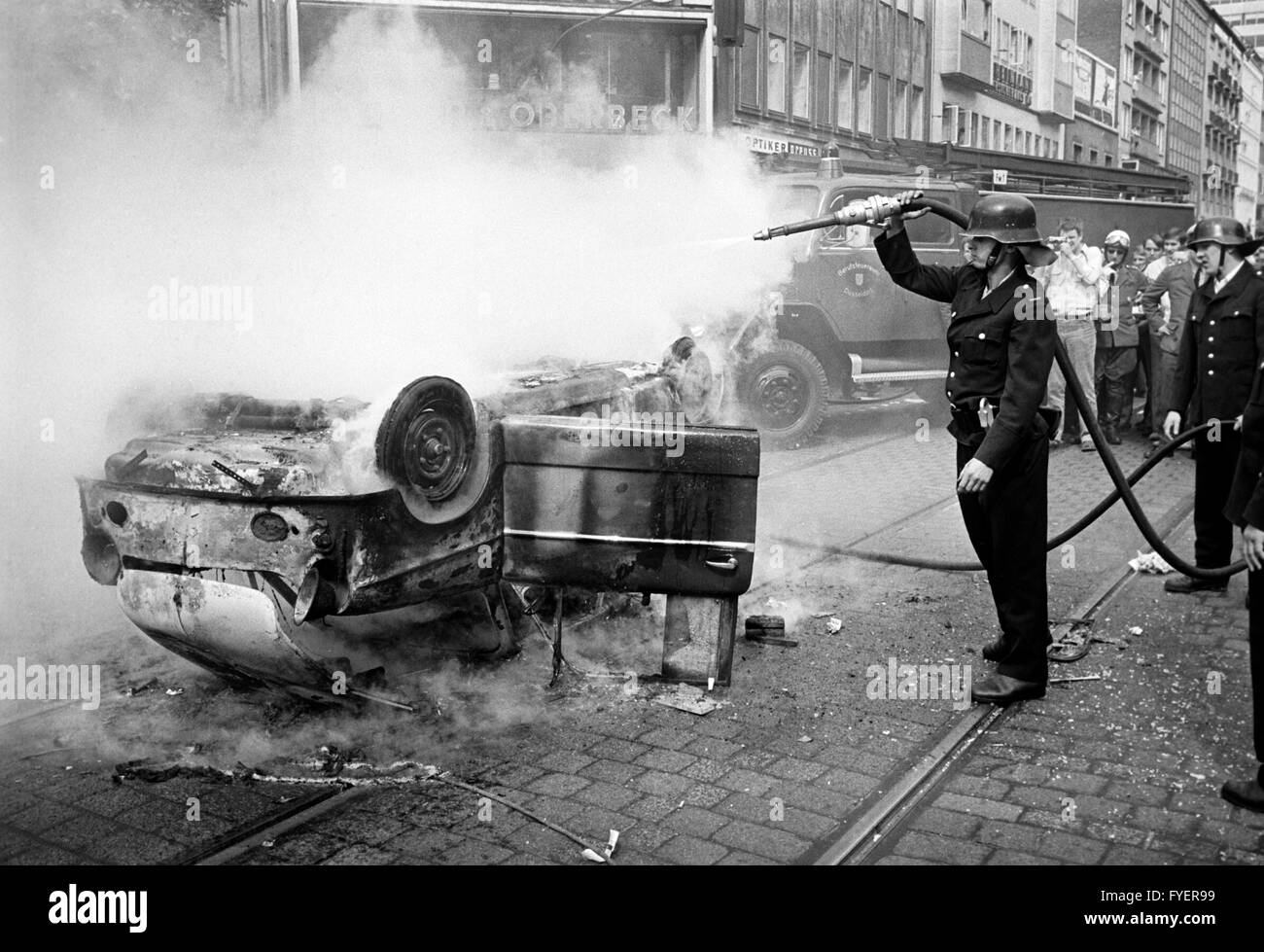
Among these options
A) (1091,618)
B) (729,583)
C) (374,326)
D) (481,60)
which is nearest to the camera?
(729,583)

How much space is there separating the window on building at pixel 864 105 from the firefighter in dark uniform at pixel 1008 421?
743 centimetres

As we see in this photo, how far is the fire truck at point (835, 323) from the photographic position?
1091cm

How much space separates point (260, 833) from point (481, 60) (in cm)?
850

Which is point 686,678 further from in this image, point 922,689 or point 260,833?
point 260,833

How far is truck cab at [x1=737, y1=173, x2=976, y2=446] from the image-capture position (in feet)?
35.8

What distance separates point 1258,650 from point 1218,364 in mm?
2983

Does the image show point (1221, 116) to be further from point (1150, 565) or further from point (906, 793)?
point (906, 793)

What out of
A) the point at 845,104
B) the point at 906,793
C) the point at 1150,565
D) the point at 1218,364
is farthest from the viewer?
the point at 845,104

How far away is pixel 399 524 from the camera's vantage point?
3.89m

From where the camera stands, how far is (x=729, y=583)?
4305mm

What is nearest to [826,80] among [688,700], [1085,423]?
[1085,423]

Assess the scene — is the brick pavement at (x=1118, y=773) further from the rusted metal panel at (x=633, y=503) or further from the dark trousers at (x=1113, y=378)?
the dark trousers at (x=1113, y=378)

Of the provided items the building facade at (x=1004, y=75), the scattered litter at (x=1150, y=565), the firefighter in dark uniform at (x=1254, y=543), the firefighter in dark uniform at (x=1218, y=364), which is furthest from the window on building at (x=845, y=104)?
the firefighter in dark uniform at (x=1254, y=543)

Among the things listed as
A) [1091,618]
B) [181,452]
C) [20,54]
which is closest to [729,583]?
[181,452]
